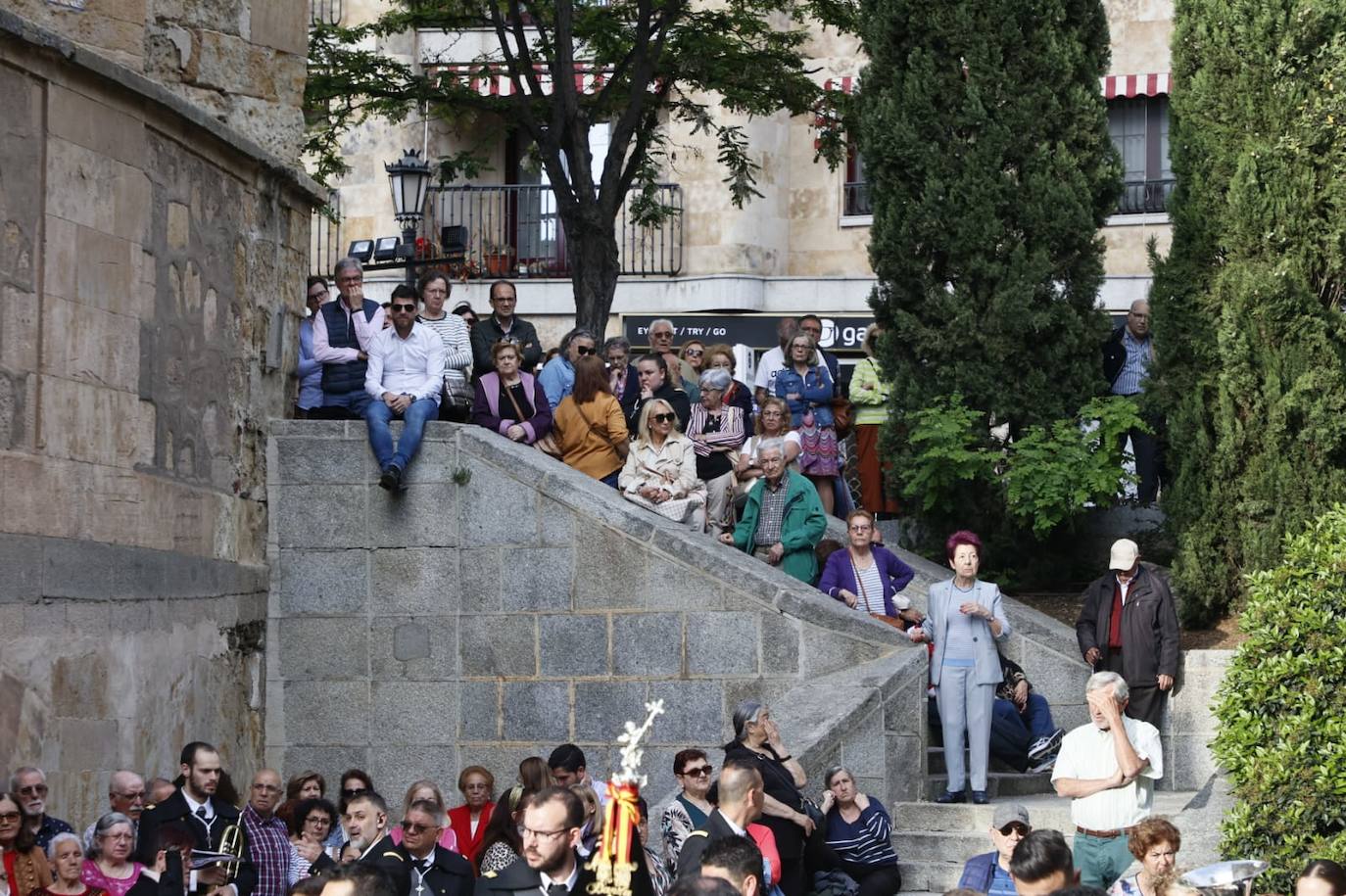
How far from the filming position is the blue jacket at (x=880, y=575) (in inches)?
526

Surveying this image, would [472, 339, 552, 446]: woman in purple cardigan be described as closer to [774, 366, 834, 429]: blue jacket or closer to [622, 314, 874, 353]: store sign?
[774, 366, 834, 429]: blue jacket

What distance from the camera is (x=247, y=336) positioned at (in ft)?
45.0

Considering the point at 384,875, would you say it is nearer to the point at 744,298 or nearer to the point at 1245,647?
the point at 1245,647

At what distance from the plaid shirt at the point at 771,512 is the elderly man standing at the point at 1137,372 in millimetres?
3015

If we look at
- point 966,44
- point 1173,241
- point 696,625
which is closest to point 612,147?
point 966,44

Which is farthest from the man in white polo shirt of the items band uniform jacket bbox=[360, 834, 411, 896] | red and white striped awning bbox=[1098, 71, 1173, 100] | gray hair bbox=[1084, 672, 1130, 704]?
red and white striped awning bbox=[1098, 71, 1173, 100]

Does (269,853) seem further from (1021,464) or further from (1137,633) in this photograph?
(1021,464)

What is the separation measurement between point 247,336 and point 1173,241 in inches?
253

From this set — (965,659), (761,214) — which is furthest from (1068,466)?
(761,214)

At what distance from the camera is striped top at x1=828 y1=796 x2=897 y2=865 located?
10930 millimetres

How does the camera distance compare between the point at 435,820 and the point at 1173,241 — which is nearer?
the point at 435,820

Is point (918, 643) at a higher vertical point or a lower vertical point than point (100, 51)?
lower

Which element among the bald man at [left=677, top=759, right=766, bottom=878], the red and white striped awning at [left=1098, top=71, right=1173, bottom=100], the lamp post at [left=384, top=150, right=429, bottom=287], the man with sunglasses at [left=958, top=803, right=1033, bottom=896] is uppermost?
the red and white striped awning at [left=1098, top=71, right=1173, bottom=100]

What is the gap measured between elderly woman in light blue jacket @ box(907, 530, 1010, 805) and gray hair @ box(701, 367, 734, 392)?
2845 mm
